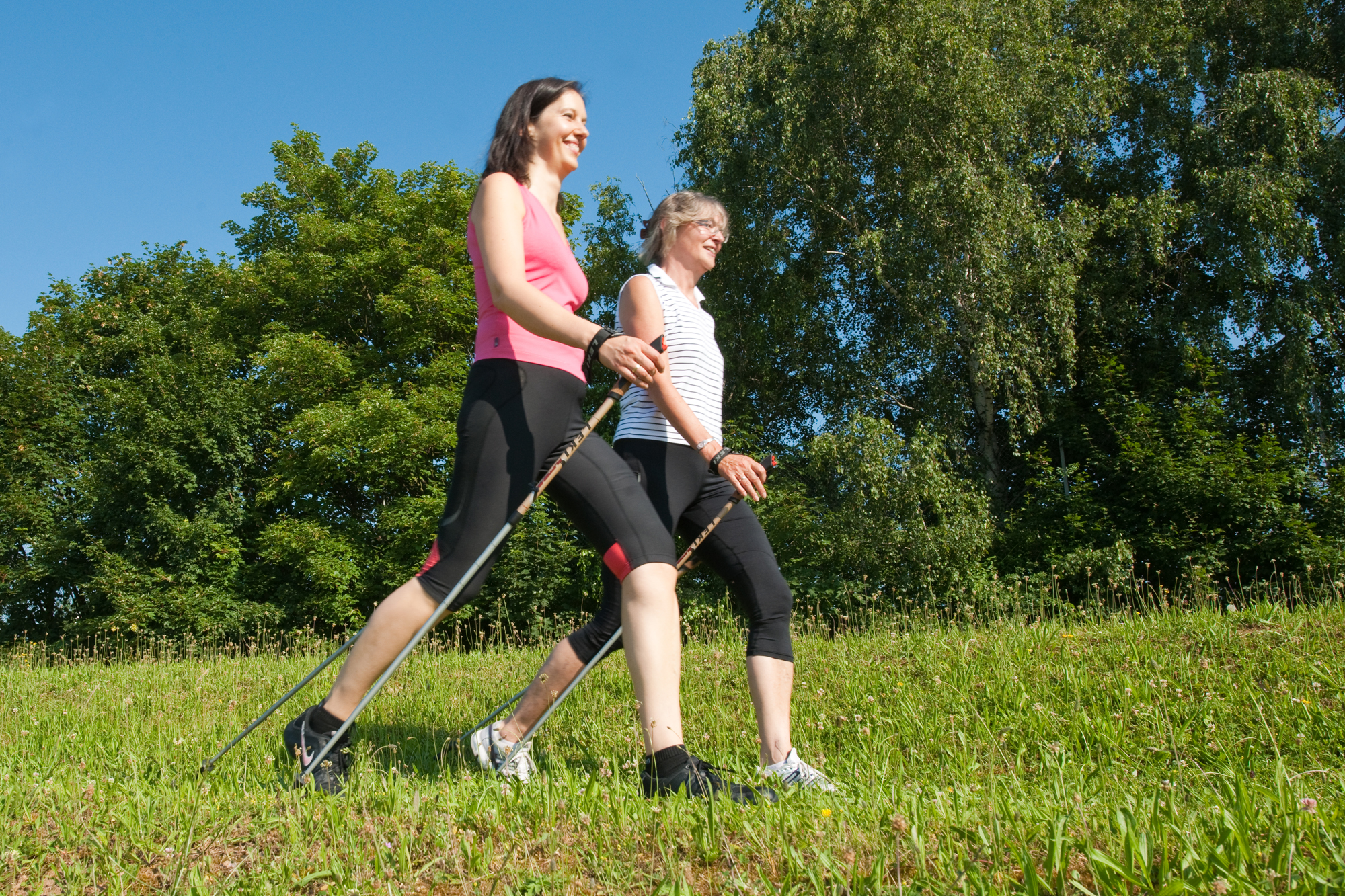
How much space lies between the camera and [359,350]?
2256 cm

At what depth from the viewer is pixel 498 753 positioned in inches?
122

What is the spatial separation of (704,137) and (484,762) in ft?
59.3

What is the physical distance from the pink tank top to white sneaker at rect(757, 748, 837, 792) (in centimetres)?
133

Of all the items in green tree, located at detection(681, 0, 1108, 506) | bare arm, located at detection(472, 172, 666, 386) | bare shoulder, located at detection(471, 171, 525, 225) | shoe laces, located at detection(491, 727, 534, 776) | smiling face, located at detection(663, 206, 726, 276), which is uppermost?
green tree, located at detection(681, 0, 1108, 506)

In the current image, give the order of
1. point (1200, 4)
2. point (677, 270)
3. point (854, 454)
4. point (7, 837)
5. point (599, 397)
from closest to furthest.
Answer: point (7, 837) → point (677, 270) → point (854, 454) → point (1200, 4) → point (599, 397)

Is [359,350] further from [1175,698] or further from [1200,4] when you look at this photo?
[1175,698]

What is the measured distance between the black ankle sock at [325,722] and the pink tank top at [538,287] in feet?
3.72

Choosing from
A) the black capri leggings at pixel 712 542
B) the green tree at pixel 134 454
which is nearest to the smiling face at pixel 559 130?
the black capri leggings at pixel 712 542

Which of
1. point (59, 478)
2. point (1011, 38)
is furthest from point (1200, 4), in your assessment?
point (59, 478)

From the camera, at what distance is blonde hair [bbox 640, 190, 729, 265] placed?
3377 mm

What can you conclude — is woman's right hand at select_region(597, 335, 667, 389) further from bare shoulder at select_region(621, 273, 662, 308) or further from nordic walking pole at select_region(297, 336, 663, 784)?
bare shoulder at select_region(621, 273, 662, 308)

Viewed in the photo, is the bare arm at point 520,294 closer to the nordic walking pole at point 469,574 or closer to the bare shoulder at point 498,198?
the bare shoulder at point 498,198

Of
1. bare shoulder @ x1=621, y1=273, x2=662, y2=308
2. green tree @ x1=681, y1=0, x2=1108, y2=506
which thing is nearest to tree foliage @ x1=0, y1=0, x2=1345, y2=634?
green tree @ x1=681, y1=0, x2=1108, y2=506

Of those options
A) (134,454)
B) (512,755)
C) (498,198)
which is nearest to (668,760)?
(512,755)
